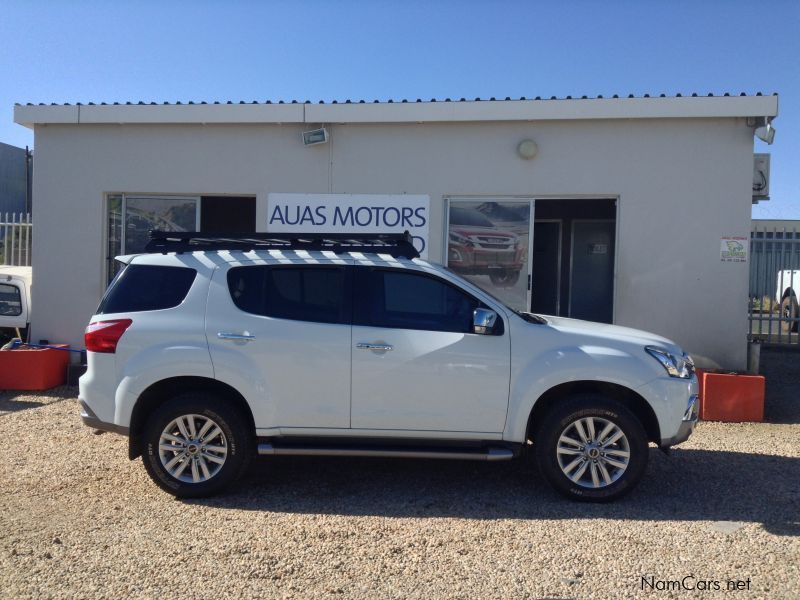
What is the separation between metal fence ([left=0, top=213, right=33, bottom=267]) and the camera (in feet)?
38.5

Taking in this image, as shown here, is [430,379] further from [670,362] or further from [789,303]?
[789,303]

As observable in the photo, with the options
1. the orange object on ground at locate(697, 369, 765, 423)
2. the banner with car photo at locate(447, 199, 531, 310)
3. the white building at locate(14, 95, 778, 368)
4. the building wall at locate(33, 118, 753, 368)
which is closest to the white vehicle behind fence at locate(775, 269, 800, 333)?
the building wall at locate(33, 118, 753, 368)

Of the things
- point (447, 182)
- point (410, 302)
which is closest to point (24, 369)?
point (447, 182)

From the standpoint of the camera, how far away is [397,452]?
540 cm

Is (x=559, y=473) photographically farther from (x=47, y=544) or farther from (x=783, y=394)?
(x=783, y=394)

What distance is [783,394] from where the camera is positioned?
959cm

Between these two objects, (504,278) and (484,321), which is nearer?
(484,321)

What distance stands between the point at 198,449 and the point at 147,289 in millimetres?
1296

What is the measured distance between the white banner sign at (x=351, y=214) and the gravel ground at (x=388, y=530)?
407 cm

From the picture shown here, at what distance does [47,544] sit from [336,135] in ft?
22.0

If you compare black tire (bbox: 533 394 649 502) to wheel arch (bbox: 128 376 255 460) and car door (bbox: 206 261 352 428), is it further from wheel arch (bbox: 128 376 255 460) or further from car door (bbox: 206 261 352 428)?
wheel arch (bbox: 128 376 255 460)

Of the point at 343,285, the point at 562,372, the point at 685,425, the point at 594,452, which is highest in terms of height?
the point at 343,285

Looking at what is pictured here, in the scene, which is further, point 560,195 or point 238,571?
point 560,195

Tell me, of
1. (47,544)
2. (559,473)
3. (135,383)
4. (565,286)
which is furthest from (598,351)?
(565,286)
